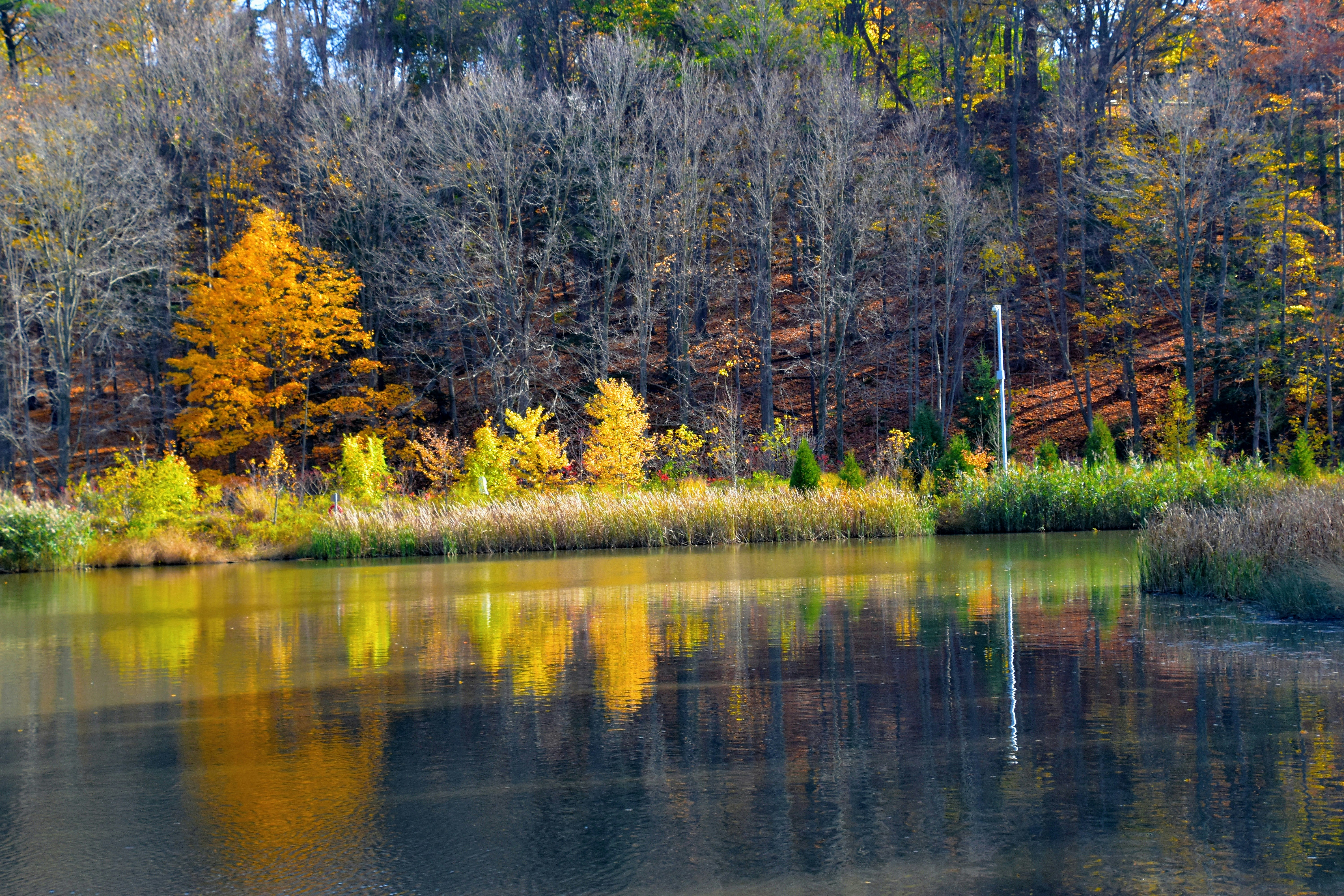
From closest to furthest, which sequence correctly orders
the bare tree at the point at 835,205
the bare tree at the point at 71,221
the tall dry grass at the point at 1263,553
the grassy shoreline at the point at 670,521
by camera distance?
the tall dry grass at the point at 1263,553 < the grassy shoreline at the point at 670,521 < the bare tree at the point at 71,221 < the bare tree at the point at 835,205

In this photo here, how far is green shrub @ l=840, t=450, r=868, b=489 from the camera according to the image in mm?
32000

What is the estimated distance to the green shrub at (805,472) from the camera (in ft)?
106

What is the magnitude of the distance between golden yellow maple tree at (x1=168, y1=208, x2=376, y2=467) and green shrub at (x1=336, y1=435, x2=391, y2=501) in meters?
10.4

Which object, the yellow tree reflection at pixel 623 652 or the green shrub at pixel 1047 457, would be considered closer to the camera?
the yellow tree reflection at pixel 623 652

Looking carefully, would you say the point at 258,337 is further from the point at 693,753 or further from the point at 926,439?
the point at 693,753

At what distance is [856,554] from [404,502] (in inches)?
523

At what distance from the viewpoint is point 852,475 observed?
32.4m

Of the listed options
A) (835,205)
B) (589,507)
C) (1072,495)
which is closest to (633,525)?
(589,507)

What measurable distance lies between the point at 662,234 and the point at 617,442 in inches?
522

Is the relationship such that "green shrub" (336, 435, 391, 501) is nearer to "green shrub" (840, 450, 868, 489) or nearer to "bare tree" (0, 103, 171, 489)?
"bare tree" (0, 103, 171, 489)

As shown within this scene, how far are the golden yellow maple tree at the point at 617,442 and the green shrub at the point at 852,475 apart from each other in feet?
19.6

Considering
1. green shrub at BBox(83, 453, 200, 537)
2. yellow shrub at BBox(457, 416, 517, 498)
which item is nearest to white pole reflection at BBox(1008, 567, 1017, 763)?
yellow shrub at BBox(457, 416, 517, 498)

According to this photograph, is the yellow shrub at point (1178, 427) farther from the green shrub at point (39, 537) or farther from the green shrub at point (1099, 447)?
the green shrub at point (39, 537)

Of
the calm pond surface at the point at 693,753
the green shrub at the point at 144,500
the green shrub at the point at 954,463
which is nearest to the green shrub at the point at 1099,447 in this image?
the green shrub at the point at 954,463
